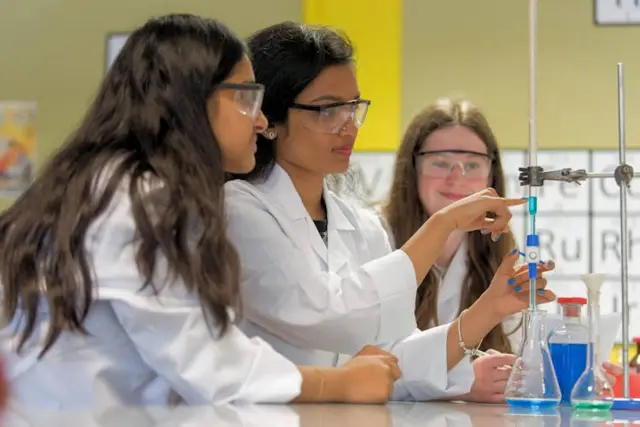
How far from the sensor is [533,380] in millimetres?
1346

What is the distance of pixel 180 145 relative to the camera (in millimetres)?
1248

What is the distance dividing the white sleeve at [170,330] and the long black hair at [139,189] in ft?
0.05

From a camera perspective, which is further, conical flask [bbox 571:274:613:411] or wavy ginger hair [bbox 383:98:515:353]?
wavy ginger hair [bbox 383:98:515:353]

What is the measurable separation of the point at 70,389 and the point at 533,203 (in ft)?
2.44

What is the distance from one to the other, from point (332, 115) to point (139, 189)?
0.62 meters

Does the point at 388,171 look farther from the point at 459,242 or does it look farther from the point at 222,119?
the point at 222,119

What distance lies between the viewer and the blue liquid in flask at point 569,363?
1478 mm

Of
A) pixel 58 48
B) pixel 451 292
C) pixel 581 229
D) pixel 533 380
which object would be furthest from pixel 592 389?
pixel 58 48

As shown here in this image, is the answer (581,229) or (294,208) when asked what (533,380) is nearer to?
(294,208)

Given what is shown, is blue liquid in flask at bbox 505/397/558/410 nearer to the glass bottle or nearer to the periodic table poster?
the glass bottle

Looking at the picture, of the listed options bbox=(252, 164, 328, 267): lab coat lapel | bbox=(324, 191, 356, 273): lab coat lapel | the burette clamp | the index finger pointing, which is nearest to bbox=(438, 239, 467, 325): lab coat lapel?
bbox=(324, 191, 356, 273): lab coat lapel

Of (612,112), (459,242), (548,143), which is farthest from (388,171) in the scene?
(459,242)

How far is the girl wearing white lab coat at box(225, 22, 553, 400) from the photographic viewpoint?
4.94 ft

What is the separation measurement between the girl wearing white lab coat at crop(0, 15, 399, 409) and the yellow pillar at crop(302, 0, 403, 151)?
322 centimetres
